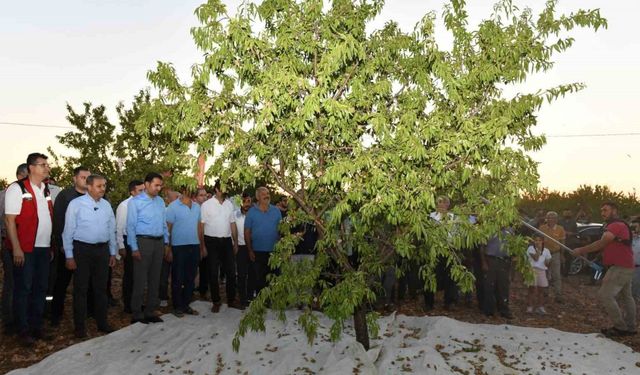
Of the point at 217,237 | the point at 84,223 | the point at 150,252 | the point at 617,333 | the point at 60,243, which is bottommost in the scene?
the point at 617,333

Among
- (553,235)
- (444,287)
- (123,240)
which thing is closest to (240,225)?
(123,240)

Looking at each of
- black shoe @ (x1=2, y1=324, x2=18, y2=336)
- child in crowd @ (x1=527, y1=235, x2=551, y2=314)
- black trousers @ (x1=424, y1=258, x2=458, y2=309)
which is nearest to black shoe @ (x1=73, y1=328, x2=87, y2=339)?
black shoe @ (x1=2, y1=324, x2=18, y2=336)

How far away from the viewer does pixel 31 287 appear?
728cm

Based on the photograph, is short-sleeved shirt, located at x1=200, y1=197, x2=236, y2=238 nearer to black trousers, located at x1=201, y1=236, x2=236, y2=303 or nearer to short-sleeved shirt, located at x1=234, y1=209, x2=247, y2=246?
black trousers, located at x1=201, y1=236, x2=236, y2=303

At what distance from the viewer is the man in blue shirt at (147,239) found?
7711mm

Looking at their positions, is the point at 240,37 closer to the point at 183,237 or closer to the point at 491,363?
the point at 183,237

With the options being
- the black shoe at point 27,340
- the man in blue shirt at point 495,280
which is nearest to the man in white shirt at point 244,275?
the black shoe at point 27,340

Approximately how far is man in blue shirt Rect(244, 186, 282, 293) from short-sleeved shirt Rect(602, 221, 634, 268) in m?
5.07

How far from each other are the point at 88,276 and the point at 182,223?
1.73 m

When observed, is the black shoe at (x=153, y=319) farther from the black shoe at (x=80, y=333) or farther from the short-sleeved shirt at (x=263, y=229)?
the short-sleeved shirt at (x=263, y=229)

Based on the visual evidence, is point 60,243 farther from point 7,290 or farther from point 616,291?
point 616,291

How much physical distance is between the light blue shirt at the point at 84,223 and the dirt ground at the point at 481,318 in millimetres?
1227

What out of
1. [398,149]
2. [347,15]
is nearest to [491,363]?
[398,149]

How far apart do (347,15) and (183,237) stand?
14.4 feet
